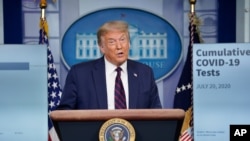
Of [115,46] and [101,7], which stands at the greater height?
[101,7]

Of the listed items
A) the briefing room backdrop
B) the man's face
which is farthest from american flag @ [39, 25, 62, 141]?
the man's face

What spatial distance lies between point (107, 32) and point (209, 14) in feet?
4.13

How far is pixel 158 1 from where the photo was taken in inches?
133

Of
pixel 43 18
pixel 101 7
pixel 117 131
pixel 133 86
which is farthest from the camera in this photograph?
pixel 101 7

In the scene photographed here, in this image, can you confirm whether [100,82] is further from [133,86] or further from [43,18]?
[43,18]

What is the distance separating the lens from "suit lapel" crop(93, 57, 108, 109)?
2416mm

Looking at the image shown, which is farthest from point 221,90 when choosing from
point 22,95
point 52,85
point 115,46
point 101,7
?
point 22,95

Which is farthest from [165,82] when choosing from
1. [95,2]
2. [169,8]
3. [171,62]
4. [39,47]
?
[39,47]

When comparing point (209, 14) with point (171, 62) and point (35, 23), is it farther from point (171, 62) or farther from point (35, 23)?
point (35, 23)

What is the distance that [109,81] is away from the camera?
Answer: 8.10 ft

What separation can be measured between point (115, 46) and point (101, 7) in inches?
39.6

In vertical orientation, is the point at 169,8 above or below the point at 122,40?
above

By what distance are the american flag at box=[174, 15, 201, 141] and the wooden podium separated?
204cm

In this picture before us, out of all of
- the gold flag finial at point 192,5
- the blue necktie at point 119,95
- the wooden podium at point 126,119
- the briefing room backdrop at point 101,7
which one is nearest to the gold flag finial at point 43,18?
the briefing room backdrop at point 101,7
